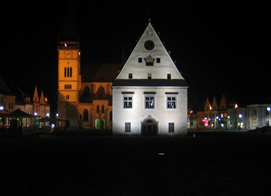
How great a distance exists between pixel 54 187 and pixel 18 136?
2931cm

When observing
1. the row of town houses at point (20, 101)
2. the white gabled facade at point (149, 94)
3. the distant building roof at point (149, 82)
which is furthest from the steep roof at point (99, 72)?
the distant building roof at point (149, 82)

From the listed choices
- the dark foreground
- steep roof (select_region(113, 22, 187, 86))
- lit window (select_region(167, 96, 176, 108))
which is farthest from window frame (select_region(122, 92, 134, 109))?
the dark foreground

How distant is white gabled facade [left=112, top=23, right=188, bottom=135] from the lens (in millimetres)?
46656

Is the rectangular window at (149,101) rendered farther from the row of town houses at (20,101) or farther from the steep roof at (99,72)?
the steep roof at (99,72)

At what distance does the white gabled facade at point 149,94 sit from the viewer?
153ft

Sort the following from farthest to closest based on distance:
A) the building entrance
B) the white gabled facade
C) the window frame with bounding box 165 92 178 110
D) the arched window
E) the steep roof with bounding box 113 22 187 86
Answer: the arched window < the building entrance < the steep roof with bounding box 113 22 187 86 < the window frame with bounding box 165 92 178 110 < the white gabled facade

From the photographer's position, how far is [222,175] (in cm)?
1232

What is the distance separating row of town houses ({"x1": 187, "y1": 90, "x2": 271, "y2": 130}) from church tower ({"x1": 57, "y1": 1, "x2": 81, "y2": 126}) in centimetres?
3426

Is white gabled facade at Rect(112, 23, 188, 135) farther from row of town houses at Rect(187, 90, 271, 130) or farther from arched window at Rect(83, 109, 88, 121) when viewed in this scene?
arched window at Rect(83, 109, 88, 121)

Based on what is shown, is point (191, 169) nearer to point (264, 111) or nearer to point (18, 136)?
point (18, 136)

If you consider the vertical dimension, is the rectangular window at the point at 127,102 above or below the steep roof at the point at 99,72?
below

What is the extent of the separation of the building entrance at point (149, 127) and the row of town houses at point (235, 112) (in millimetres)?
21667

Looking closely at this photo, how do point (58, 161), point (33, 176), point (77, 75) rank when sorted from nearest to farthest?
point (33, 176) → point (58, 161) → point (77, 75)

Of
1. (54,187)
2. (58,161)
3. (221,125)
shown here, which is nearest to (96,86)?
(221,125)
